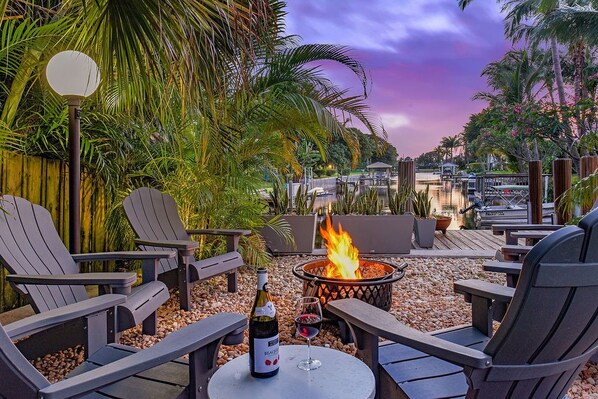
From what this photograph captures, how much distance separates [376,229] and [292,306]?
2348mm

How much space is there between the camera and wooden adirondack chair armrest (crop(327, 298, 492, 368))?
1.22 m

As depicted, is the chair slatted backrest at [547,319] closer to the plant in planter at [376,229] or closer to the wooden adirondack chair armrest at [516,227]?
the wooden adirondack chair armrest at [516,227]

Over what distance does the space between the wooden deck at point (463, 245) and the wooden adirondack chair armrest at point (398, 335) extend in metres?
4.24

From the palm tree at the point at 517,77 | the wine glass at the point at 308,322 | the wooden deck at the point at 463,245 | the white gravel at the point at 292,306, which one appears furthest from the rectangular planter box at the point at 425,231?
the palm tree at the point at 517,77

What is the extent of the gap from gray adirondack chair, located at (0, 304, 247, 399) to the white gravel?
100 centimetres

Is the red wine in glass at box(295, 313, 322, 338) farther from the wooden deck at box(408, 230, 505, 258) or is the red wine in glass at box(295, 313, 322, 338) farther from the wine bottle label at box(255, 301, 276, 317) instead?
the wooden deck at box(408, 230, 505, 258)

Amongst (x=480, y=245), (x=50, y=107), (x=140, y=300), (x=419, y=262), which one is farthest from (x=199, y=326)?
(x=480, y=245)

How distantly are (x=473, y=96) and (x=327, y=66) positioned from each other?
23.1m

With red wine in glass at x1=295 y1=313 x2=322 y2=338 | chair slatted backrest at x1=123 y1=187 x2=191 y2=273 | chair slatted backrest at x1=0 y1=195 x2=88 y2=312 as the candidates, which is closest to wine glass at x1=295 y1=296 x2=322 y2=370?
red wine in glass at x1=295 y1=313 x2=322 y2=338

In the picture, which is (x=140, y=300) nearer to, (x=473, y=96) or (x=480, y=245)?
(x=480, y=245)

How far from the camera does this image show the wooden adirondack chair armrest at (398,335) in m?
1.22

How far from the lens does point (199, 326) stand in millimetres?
1449

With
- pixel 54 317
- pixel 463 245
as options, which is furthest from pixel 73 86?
pixel 463 245

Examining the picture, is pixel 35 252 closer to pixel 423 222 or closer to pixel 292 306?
pixel 292 306
